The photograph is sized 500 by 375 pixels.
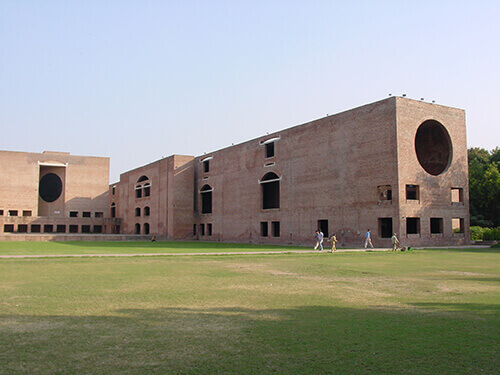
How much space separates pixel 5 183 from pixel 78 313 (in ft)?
238

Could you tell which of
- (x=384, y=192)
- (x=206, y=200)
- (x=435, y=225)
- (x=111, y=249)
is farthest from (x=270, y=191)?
(x=111, y=249)

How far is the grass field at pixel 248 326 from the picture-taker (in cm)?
503

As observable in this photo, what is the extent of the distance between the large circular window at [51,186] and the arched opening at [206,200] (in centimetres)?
3256

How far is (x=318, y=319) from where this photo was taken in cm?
730

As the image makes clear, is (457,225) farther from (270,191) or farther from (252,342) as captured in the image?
(252,342)

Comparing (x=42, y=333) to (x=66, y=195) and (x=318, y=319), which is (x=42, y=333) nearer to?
(x=318, y=319)

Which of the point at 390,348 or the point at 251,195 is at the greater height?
the point at 251,195

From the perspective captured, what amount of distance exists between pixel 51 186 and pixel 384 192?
61950 millimetres

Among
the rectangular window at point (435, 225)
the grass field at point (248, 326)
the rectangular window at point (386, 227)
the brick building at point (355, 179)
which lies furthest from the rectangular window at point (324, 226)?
the grass field at point (248, 326)

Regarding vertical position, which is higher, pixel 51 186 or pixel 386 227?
pixel 51 186

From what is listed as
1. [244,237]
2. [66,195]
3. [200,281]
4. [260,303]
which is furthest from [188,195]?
[260,303]

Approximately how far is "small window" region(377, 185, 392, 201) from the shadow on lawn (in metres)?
26.9

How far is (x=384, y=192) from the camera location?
3419 cm

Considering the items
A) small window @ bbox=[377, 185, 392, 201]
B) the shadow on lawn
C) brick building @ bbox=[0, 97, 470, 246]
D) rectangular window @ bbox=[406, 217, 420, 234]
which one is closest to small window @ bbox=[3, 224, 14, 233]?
brick building @ bbox=[0, 97, 470, 246]
